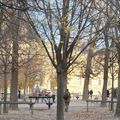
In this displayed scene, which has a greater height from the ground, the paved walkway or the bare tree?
the bare tree

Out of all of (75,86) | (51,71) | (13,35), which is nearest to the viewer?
(13,35)

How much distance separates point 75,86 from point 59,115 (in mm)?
88423

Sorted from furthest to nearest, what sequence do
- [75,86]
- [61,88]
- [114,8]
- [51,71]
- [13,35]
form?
[75,86] < [51,71] < [13,35] < [114,8] < [61,88]

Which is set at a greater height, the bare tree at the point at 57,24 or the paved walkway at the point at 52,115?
the bare tree at the point at 57,24

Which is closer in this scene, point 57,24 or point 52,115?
point 57,24

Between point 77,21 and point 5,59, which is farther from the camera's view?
point 5,59

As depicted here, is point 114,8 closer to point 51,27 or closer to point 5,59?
point 51,27

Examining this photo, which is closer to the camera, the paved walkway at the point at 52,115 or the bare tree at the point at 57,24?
the bare tree at the point at 57,24

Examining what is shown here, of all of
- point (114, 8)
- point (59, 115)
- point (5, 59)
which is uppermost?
point (114, 8)

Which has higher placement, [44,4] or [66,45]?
[44,4]

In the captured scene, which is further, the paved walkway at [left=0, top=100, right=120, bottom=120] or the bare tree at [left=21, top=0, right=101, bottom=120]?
the paved walkway at [left=0, top=100, right=120, bottom=120]

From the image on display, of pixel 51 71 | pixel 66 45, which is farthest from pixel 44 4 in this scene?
pixel 51 71

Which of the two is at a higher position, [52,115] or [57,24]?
[57,24]

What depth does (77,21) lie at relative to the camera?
1945 cm
